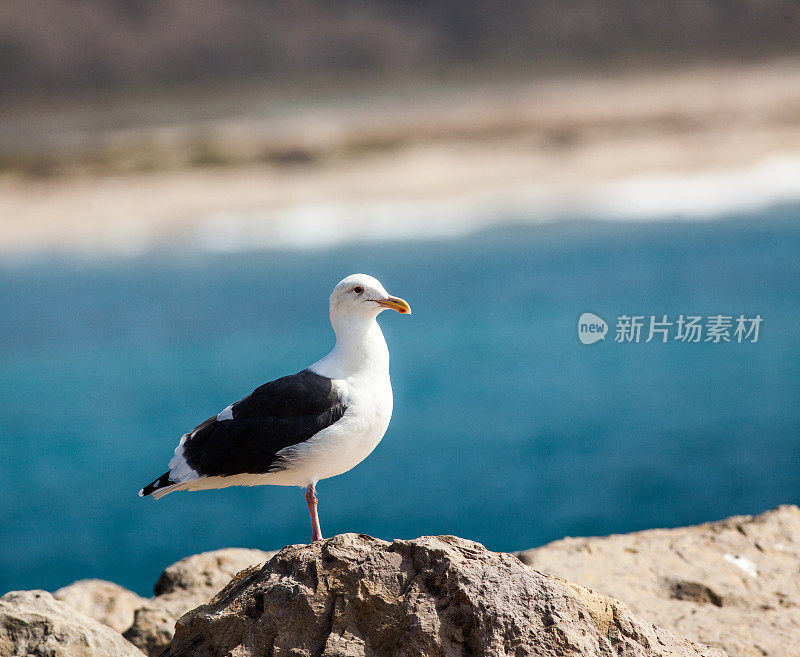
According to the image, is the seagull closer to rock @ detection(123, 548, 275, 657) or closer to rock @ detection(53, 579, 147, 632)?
rock @ detection(123, 548, 275, 657)

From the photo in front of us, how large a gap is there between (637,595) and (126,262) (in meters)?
15.0

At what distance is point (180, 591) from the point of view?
182 inches

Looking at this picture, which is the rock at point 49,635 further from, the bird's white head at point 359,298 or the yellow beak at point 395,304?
the yellow beak at point 395,304

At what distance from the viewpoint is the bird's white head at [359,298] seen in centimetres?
387

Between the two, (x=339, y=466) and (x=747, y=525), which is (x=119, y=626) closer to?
(x=339, y=466)

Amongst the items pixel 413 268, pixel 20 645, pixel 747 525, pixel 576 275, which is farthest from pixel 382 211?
pixel 20 645

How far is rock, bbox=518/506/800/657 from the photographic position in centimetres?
404

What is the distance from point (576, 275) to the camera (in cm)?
1540

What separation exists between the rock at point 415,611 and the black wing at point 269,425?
0.85 metres

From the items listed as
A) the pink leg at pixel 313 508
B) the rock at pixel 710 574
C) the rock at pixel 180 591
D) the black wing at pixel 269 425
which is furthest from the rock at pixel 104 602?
the rock at pixel 710 574

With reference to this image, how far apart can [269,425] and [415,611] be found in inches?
51.0

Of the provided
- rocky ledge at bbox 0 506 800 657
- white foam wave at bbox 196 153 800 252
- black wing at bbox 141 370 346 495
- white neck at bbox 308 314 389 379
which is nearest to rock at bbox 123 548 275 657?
rocky ledge at bbox 0 506 800 657

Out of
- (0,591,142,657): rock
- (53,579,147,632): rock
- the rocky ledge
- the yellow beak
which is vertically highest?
the yellow beak

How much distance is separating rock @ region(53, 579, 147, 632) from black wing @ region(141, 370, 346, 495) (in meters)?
1.26
